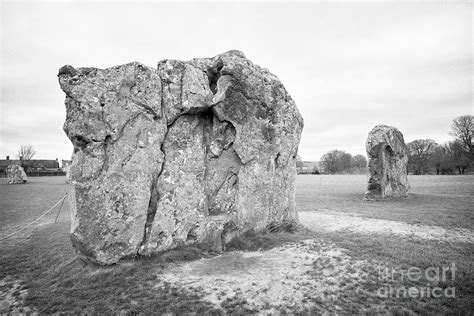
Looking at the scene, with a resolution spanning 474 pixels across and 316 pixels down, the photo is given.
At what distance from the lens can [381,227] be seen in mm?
11602

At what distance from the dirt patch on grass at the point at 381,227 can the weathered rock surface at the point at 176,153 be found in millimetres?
2511

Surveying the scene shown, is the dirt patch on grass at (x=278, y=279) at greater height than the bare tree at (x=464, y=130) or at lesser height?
lesser

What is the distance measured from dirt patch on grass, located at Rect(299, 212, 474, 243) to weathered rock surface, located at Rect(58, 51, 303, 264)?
2.51 metres

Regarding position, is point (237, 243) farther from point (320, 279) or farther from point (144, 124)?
point (144, 124)

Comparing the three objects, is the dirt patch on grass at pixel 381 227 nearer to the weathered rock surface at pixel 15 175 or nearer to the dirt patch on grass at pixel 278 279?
the dirt patch on grass at pixel 278 279

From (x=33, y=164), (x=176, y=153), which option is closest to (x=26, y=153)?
(x=33, y=164)

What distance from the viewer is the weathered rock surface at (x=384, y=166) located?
66.7 ft

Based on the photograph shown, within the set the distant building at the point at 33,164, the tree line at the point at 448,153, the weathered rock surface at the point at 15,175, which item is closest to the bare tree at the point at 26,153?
the distant building at the point at 33,164

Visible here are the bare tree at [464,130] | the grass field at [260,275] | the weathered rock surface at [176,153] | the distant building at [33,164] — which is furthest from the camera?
the distant building at [33,164]

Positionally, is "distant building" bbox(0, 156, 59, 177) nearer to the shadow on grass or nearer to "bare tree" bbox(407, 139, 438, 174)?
the shadow on grass

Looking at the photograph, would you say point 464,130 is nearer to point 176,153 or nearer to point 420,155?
point 420,155

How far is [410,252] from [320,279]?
374 centimetres

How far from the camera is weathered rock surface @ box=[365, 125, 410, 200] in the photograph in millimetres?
20344

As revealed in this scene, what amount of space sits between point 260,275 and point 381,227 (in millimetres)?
7799
